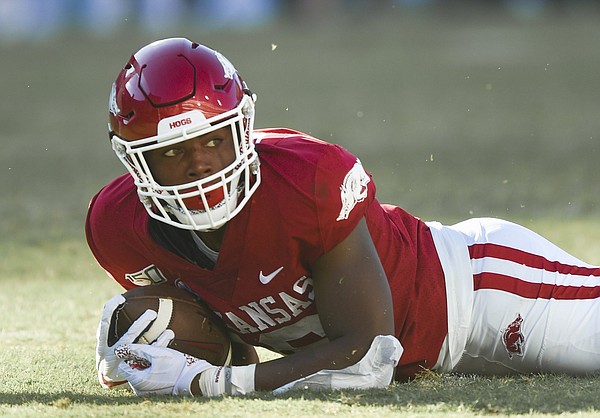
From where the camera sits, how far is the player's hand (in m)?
3.31

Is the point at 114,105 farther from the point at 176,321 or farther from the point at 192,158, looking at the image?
the point at 176,321

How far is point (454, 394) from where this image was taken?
130 inches

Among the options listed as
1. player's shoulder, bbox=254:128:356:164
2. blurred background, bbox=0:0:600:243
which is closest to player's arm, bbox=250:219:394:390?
player's shoulder, bbox=254:128:356:164

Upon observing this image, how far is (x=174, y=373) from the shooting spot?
3326 mm

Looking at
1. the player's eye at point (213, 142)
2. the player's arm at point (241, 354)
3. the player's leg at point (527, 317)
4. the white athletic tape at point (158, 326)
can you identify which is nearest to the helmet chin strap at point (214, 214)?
the player's eye at point (213, 142)

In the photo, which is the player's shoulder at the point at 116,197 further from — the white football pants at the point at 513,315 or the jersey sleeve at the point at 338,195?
the white football pants at the point at 513,315

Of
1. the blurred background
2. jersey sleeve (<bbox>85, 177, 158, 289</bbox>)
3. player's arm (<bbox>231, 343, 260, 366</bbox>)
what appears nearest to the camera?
jersey sleeve (<bbox>85, 177, 158, 289</bbox>)

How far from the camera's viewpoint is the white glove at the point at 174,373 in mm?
3279

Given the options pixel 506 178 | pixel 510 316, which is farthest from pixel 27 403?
pixel 506 178

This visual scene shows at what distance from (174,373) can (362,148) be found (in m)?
7.57

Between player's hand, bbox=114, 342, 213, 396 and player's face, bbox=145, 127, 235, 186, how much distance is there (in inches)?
20.9

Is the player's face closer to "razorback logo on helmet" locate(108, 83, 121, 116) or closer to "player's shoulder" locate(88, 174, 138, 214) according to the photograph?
"razorback logo on helmet" locate(108, 83, 121, 116)

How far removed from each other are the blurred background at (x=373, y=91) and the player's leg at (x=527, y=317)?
326 cm

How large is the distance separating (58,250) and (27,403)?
3.43 meters
